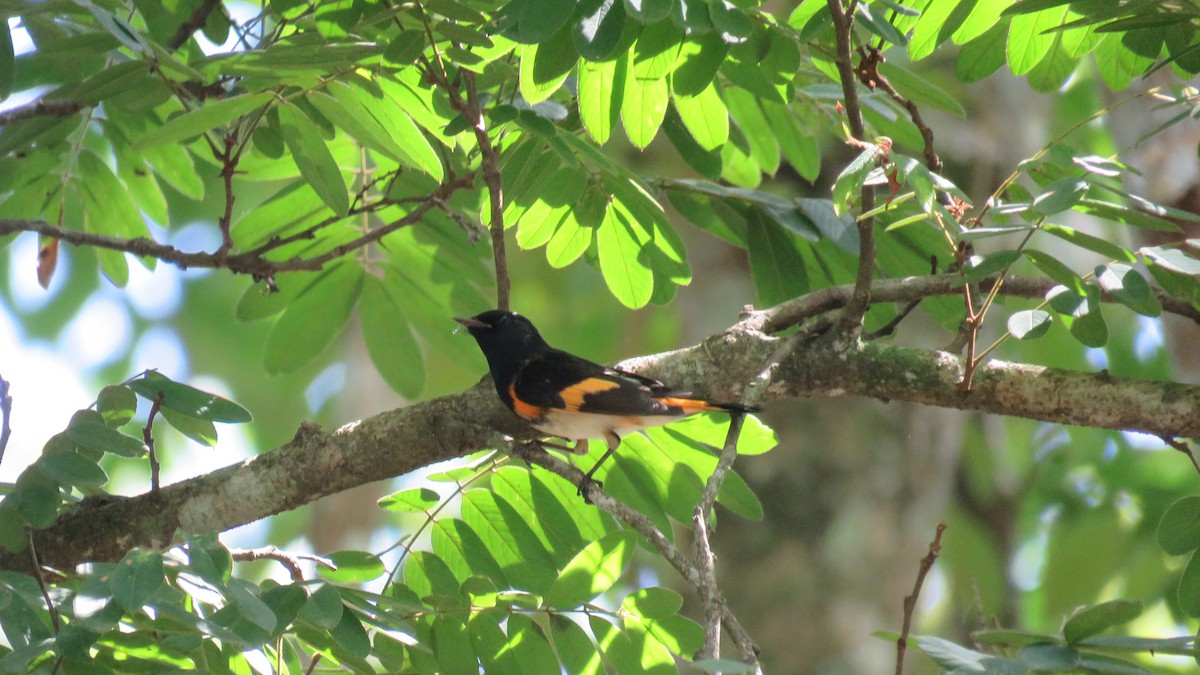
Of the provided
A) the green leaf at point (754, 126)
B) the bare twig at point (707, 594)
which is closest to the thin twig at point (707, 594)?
the bare twig at point (707, 594)

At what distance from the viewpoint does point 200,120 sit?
8.50 feet

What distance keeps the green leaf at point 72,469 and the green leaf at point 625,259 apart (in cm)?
163

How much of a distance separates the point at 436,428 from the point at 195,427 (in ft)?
2.02

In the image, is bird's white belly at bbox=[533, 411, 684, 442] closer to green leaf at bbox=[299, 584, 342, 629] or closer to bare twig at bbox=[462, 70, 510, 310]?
bare twig at bbox=[462, 70, 510, 310]

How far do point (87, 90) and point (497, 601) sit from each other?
1.72 meters

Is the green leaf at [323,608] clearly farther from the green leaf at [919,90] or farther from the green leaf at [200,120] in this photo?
the green leaf at [919,90]

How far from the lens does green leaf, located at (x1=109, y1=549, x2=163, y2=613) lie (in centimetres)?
183

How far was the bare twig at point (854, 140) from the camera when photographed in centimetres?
244

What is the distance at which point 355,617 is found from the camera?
2.25m

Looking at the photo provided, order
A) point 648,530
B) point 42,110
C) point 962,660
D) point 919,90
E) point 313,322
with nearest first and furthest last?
point 962,660
point 648,530
point 42,110
point 919,90
point 313,322

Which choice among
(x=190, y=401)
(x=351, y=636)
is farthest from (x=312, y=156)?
(x=351, y=636)

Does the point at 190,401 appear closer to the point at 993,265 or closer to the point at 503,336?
the point at 503,336

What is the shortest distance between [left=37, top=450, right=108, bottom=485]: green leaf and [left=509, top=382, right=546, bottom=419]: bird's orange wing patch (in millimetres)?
1124

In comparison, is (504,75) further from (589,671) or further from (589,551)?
(589,671)
